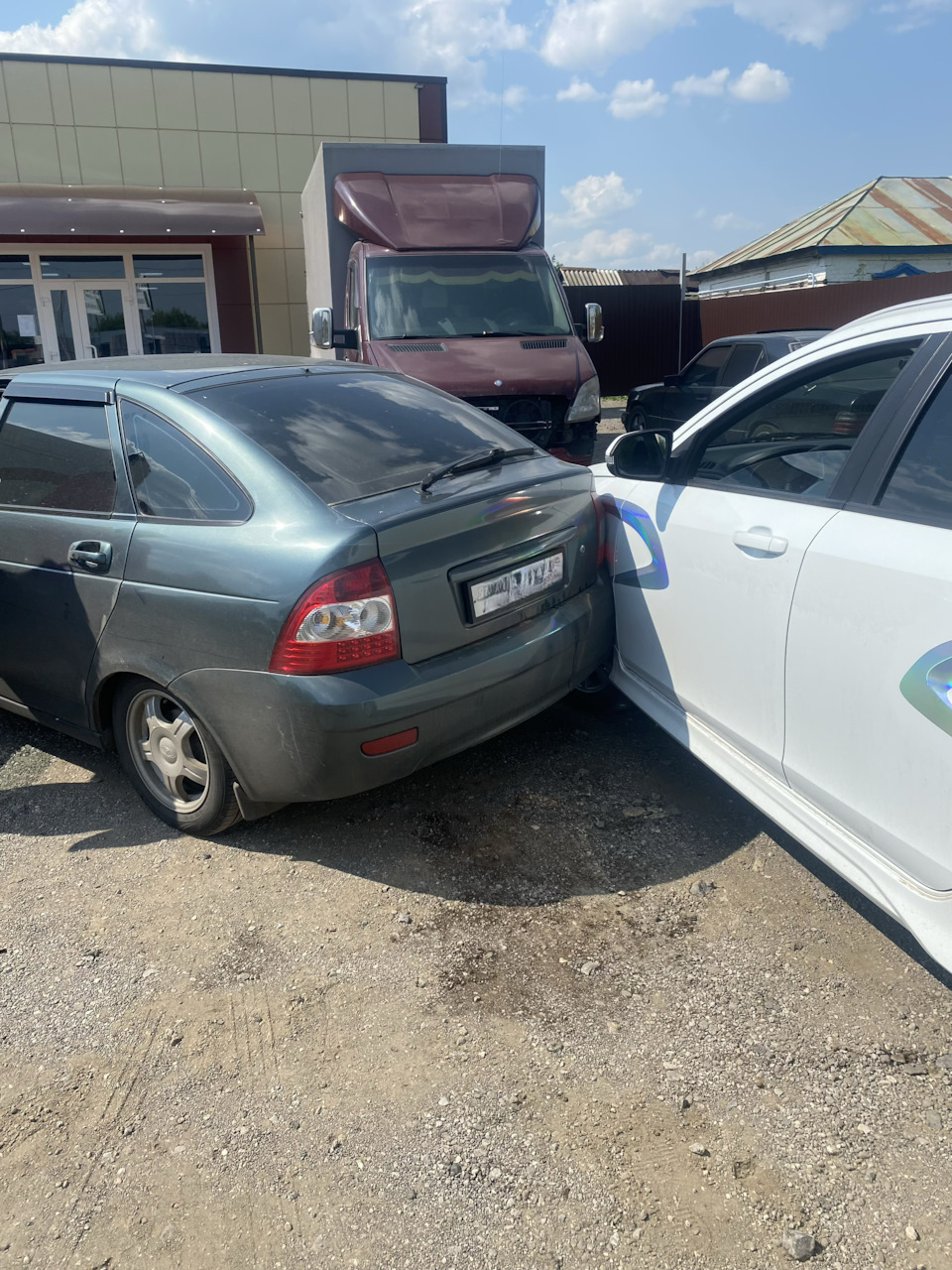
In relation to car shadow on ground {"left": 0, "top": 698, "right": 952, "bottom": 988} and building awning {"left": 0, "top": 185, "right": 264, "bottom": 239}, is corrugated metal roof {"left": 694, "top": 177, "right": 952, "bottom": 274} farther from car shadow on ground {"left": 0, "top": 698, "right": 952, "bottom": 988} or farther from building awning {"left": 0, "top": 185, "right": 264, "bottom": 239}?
car shadow on ground {"left": 0, "top": 698, "right": 952, "bottom": 988}

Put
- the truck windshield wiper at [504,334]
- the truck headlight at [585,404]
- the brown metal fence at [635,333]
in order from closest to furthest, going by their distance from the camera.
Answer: the truck headlight at [585,404]
the truck windshield wiper at [504,334]
the brown metal fence at [635,333]

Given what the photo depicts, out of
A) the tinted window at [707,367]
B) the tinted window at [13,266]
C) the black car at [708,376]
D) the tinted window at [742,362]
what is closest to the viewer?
the black car at [708,376]

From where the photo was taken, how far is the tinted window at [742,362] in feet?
34.4

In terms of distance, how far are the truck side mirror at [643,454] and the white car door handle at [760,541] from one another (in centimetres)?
62

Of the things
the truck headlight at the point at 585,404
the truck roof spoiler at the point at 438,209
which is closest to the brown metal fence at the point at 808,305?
the truck roof spoiler at the point at 438,209

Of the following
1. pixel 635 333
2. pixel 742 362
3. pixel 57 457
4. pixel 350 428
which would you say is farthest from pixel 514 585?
pixel 635 333

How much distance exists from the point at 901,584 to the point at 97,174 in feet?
56.7

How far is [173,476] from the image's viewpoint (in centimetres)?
330

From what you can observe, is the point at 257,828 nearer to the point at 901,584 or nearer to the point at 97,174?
the point at 901,584

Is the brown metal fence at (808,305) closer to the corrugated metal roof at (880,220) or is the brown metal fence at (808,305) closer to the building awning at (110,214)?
the corrugated metal roof at (880,220)

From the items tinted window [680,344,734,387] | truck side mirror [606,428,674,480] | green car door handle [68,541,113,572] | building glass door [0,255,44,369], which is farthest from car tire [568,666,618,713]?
building glass door [0,255,44,369]

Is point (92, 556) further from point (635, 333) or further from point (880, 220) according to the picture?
point (880, 220)

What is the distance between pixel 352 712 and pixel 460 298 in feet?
21.5

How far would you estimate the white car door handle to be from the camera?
2.75 metres
